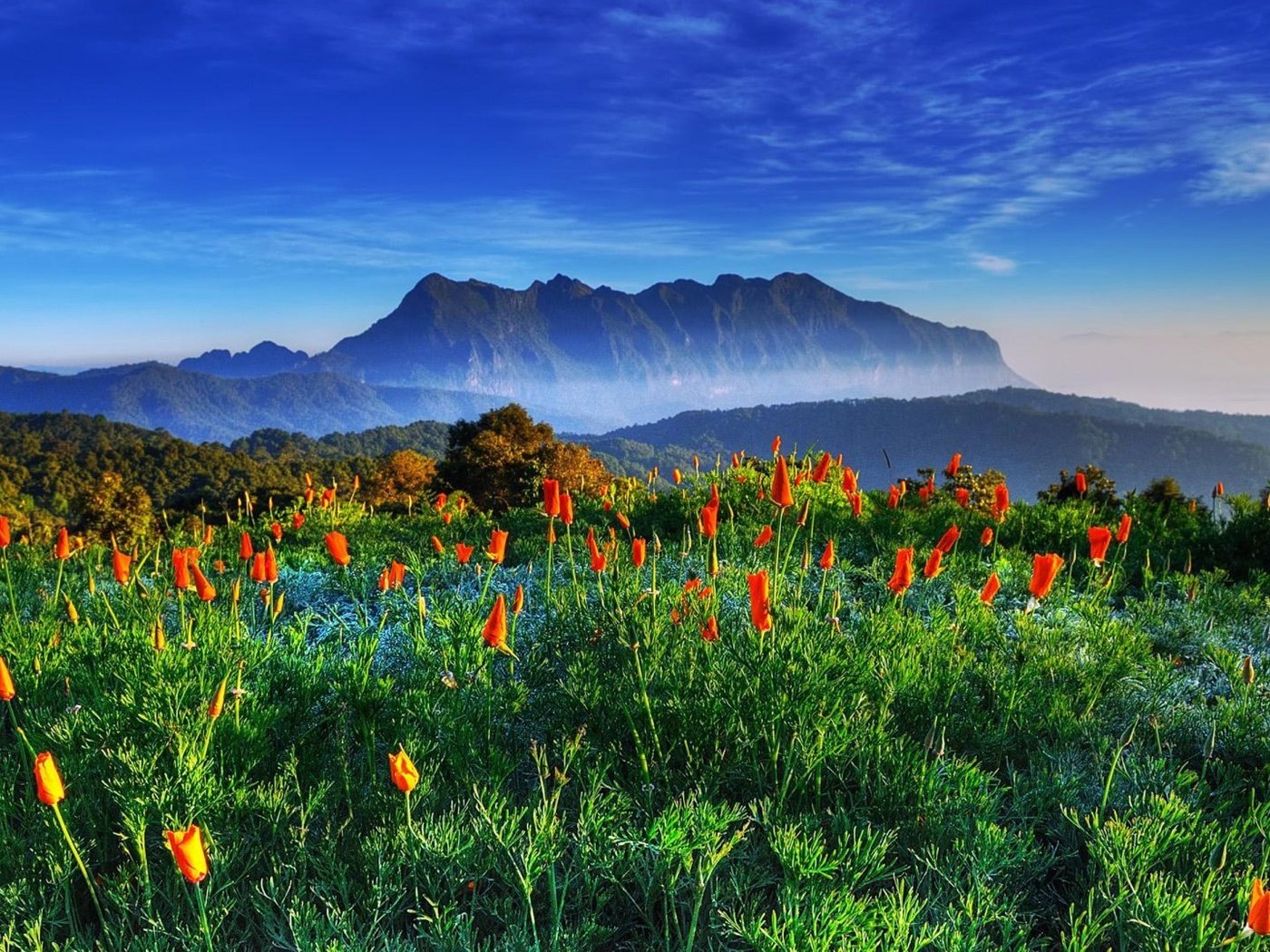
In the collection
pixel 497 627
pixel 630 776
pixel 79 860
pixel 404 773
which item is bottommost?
pixel 630 776

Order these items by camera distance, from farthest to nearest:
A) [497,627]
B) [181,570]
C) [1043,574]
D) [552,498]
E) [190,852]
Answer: [552,498], [181,570], [1043,574], [497,627], [190,852]

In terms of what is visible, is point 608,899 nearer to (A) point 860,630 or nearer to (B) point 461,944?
(B) point 461,944

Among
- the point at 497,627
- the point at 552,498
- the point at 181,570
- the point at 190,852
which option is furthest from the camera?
the point at 552,498

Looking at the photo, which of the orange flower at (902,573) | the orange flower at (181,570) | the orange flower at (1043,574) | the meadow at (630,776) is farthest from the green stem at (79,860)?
the orange flower at (1043,574)

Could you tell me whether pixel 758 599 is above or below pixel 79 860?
above

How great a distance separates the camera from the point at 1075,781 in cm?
270

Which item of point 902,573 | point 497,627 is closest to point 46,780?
point 497,627

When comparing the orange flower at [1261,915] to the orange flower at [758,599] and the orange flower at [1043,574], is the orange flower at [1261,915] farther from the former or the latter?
the orange flower at [1043,574]

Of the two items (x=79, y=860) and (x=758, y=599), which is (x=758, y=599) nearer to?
(x=758, y=599)

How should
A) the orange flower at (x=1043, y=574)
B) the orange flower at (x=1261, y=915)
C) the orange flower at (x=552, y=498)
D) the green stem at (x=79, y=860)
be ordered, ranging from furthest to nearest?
the orange flower at (x=552, y=498), the orange flower at (x=1043, y=574), the green stem at (x=79, y=860), the orange flower at (x=1261, y=915)

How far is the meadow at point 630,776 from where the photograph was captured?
2145 millimetres

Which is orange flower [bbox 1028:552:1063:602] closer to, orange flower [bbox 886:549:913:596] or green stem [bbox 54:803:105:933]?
orange flower [bbox 886:549:913:596]

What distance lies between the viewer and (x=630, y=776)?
2.77m

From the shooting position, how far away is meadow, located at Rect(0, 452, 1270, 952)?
2145mm
